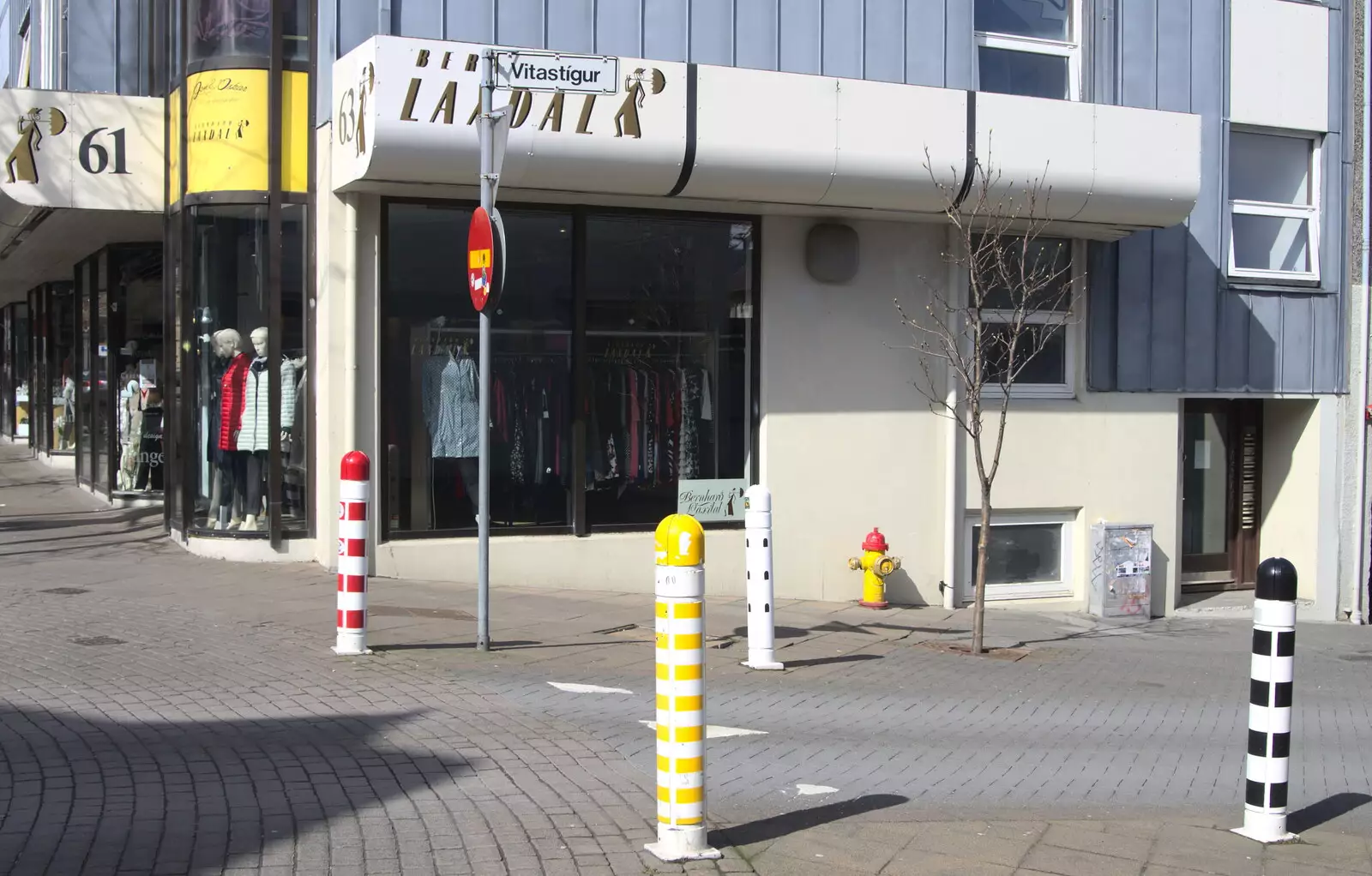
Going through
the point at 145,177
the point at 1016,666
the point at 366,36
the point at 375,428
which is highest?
the point at 366,36

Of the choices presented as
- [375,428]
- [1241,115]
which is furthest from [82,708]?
[1241,115]

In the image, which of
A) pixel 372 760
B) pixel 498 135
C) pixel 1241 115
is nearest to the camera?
pixel 372 760

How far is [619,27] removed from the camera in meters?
13.1

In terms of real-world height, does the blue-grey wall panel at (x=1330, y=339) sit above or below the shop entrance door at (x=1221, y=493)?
above

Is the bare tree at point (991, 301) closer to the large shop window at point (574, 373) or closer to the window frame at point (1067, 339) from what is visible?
the window frame at point (1067, 339)

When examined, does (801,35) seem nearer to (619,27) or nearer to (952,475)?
(619,27)

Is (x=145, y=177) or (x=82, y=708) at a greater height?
(x=145, y=177)

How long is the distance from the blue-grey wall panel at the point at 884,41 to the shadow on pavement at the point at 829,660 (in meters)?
6.19

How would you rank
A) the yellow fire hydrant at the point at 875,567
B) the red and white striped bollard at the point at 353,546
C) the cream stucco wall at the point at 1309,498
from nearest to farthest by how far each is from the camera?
the red and white striped bollard at the point at 353,546
the yellow fire hydrant at the point at 875,567
the cream stucco wall at the point at 1309,498

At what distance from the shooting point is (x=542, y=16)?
12.8m

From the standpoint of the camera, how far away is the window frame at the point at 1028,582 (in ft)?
48.2

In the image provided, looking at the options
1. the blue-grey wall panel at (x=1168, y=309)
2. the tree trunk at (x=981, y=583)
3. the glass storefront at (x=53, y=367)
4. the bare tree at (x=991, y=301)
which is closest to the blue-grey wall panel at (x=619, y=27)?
the bare tree at (x=991, y=301)

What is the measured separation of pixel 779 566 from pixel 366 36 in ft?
20.8

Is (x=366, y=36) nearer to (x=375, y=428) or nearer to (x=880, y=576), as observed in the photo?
(x=375, y=428)
